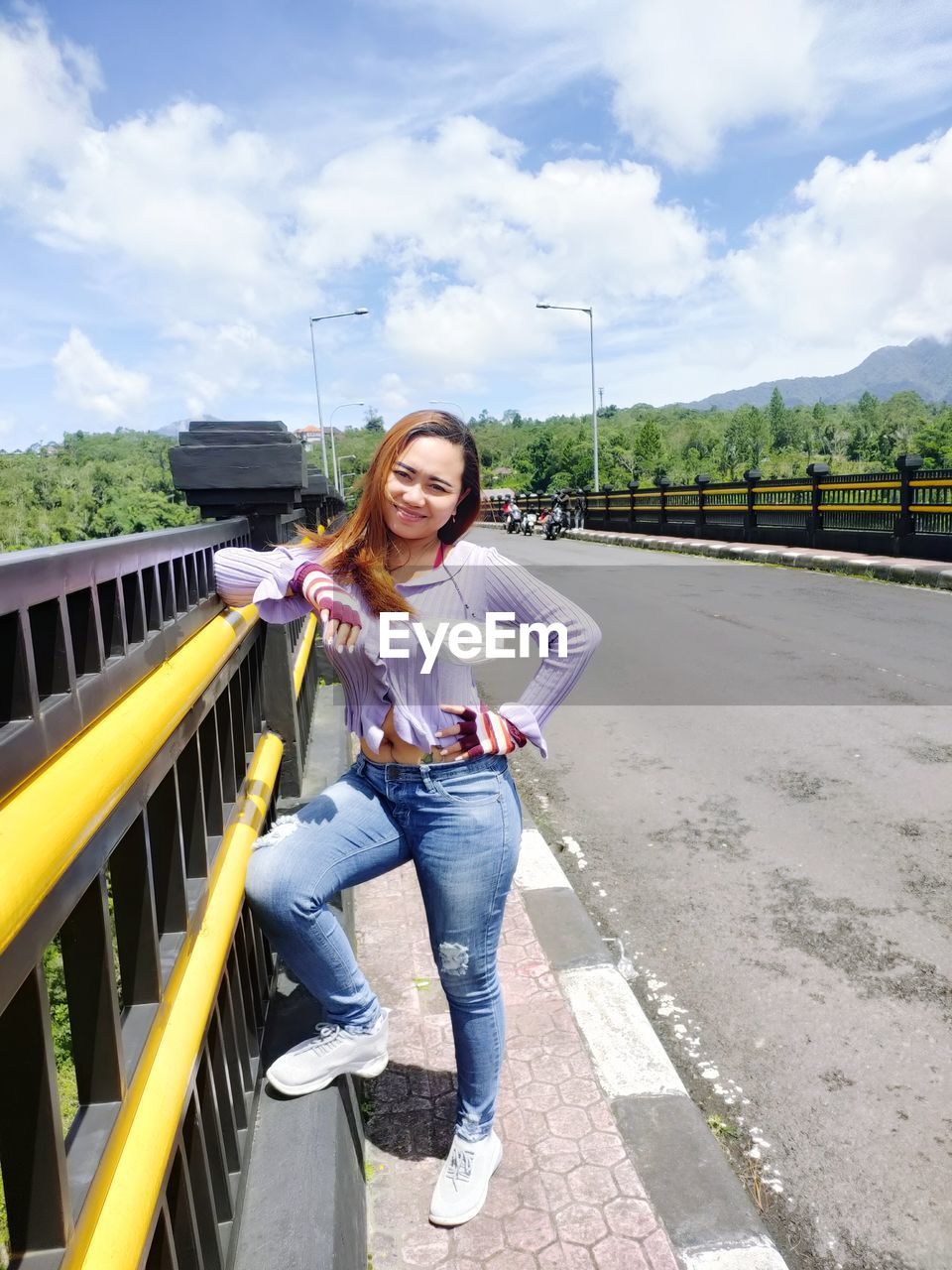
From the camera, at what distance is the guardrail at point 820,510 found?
41.3 feet

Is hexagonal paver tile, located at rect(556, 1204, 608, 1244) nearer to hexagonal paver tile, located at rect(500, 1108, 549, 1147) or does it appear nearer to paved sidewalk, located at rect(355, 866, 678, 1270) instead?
paved sidewalk, located at rect(355, 866, 678, 1270)

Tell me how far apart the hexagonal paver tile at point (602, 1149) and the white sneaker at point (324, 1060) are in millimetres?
537

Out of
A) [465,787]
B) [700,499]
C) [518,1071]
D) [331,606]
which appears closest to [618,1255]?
[518,1071]

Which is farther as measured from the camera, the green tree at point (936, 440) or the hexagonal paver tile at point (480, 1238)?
the green tree at point (936, 440)

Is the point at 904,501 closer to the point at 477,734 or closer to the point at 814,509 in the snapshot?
the point at 814,509

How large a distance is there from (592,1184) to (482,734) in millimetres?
1078

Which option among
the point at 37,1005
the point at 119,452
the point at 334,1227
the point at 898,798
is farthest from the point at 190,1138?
the point at 119,452

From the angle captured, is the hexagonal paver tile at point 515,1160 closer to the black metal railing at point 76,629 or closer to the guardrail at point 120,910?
the guardrail at point 120,910

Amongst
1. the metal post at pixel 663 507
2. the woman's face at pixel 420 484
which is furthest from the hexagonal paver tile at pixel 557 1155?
the metal post at pixel 663 507

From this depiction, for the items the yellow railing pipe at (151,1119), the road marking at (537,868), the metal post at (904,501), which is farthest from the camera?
the metal post at (904,501)

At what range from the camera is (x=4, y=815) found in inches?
28.5

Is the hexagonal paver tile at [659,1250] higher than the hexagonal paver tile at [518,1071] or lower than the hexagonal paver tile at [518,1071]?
lower

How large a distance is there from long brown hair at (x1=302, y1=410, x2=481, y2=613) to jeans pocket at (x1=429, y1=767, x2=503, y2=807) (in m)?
0.37

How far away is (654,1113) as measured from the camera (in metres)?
2.35
